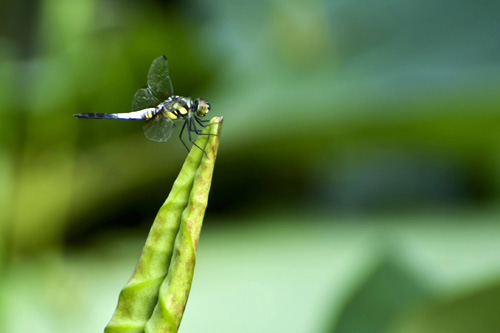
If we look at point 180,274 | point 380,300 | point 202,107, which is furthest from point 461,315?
point 180,274

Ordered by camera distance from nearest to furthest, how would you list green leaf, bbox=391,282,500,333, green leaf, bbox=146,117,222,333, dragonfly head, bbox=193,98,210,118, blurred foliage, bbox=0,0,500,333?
1. green leaf, bbox=146,117,222,333
2. dragonfly head, bbox=193,98,210,118
3. green leaf, bbox=391,282,500,333
4. blurred foliage, bbox=0,0,500,333

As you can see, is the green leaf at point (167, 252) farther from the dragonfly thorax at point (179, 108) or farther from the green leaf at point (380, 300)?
the green leaf at point (380, 300)

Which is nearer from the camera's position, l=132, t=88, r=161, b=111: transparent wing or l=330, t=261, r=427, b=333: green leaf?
l=132, t=88, r=161, b=111: transparent wing

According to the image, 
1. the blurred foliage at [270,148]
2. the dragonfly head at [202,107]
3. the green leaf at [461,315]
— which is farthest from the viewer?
the blurred foliage at [270,148]

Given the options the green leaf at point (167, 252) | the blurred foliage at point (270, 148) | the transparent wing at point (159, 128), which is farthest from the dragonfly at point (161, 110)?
the blurred foliage at point (270, 148)

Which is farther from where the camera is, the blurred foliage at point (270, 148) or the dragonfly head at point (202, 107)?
the blurred foliage at point (270, 148)

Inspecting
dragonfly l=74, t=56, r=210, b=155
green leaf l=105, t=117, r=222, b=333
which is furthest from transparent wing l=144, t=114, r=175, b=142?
green leaf l=105, t=117, r=222, b=333

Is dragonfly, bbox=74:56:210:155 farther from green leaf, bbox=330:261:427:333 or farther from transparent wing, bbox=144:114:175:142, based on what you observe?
green leaf, bbox=330:261:427:333

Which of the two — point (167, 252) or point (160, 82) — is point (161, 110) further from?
point (167, 252)
